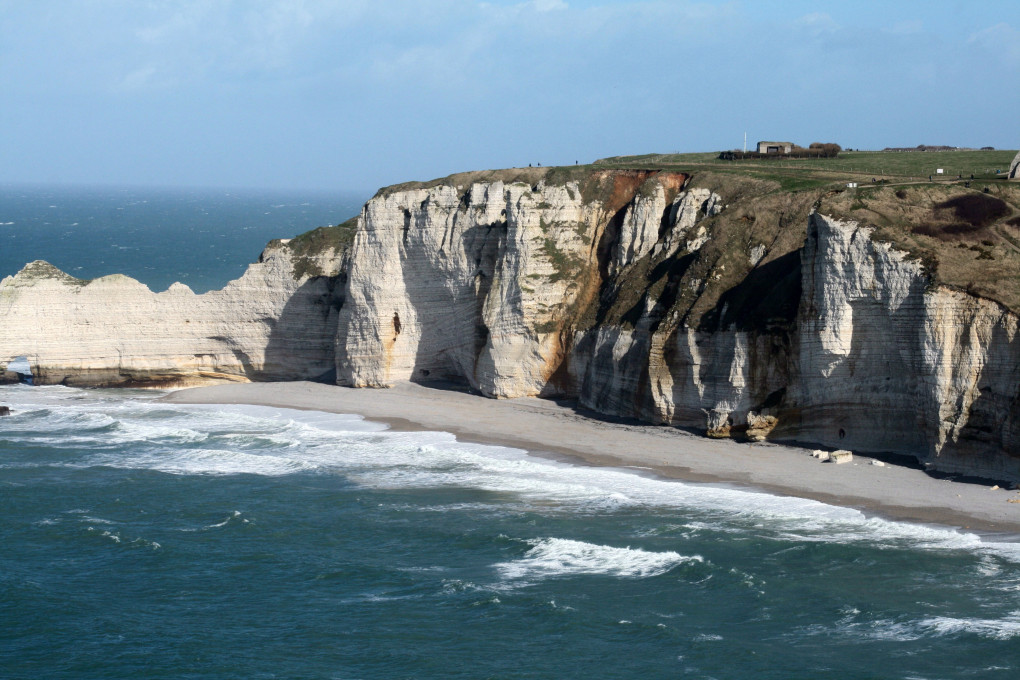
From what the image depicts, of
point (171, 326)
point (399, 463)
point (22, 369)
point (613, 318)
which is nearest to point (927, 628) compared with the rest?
point (399, 463)

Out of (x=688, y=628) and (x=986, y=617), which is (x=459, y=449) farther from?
(x=986, y=617)

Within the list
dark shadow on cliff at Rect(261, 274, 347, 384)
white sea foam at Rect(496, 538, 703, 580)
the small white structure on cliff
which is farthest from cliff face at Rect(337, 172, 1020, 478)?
the small white structure on cliff

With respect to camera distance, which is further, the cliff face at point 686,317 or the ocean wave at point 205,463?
the ocean wave at point 205,463

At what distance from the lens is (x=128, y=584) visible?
3362 centimetres

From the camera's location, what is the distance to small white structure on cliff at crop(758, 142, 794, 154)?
Answer: 2657 inches

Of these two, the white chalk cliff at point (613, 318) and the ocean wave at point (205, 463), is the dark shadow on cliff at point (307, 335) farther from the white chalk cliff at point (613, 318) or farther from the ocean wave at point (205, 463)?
the ocean wave at point (205, 463)

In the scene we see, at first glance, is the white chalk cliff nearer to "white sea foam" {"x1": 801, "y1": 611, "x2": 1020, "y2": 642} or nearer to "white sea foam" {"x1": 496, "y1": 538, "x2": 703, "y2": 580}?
"white sea foam" {"x1": 801, "y1": 611, "x2": 1020, "y2": 642}

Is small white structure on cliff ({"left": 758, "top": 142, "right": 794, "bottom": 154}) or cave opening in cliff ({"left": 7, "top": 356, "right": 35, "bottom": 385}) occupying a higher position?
small white structure on cliff ({"left": 758, "top": 142, "right": 794, "bottom": 154})

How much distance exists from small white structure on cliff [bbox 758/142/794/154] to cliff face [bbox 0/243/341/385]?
2587cm

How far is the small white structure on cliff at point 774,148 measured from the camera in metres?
67.5

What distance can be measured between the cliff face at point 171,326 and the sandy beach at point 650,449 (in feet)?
5.39

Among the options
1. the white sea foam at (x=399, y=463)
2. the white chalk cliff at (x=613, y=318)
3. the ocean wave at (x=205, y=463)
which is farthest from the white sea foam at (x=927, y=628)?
the ocean wave at (x=205, y=463)

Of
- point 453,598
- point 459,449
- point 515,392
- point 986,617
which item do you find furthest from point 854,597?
point 515,392

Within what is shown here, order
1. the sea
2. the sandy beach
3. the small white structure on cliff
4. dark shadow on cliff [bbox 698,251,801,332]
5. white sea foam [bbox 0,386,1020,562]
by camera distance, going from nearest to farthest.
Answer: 1. the sea
2. white sea foam [bbox 0,386,1020,562]
3. the sandy beach
4. dark shadow on cliff [bbox 698,251,801,332]
5. the small white structure on cliff
